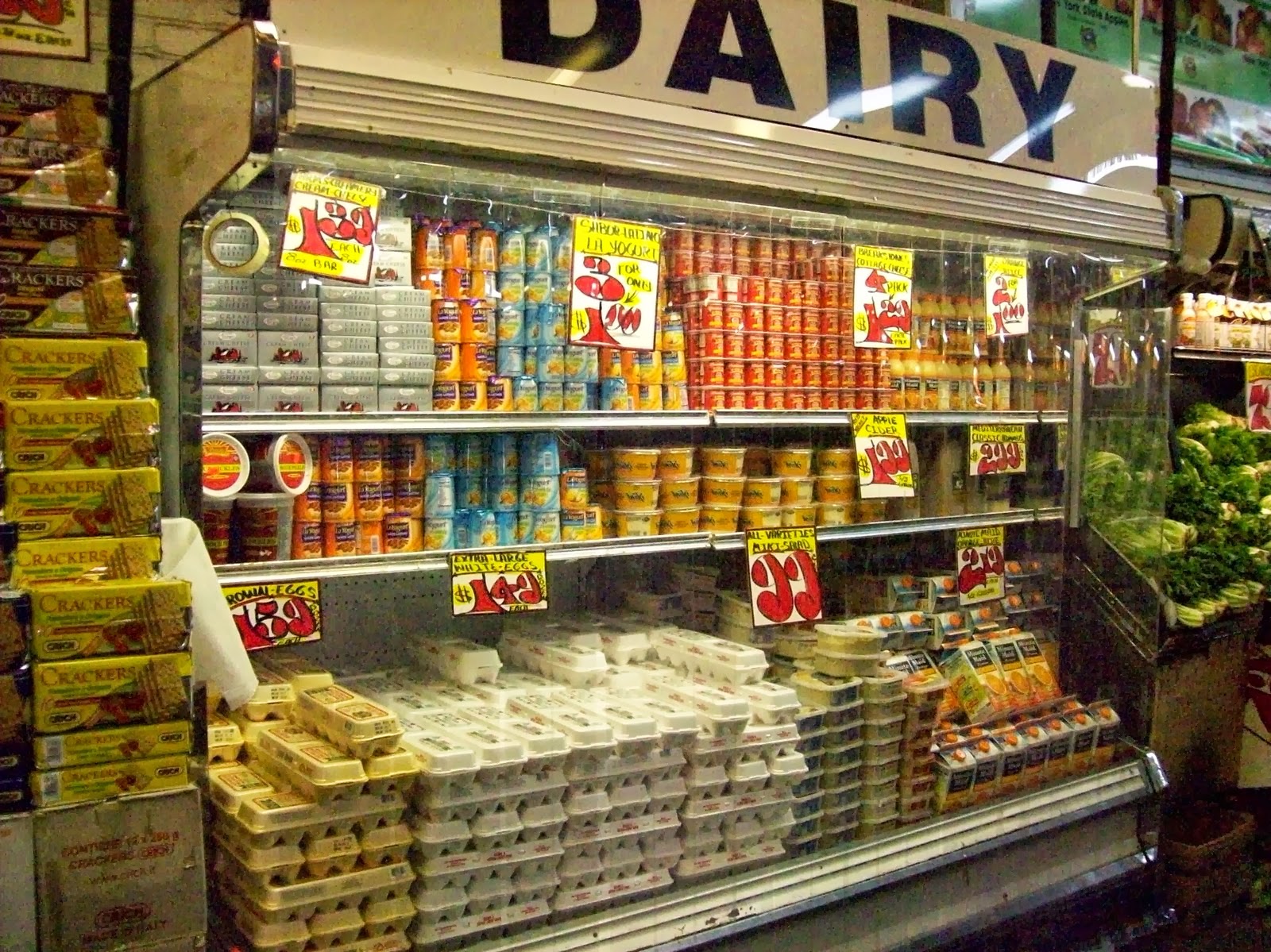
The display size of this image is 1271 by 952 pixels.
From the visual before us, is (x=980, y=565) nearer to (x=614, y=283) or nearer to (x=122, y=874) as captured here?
(x=614, y=283)

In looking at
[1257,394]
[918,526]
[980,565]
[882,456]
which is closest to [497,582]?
[882,456]

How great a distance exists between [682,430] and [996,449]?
45.4 inches

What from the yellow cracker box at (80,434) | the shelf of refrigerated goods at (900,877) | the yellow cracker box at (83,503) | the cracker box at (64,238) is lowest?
the shelf of refrigerated goods at (900,877)

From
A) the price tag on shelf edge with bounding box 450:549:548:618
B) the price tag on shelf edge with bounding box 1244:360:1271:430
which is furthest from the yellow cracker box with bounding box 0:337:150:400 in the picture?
the price tag on shelf edge with bounding box 1244:360:1271:430

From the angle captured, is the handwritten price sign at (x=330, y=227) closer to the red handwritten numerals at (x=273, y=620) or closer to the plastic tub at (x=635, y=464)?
the red handwritten numerals at (x=273, y=620)

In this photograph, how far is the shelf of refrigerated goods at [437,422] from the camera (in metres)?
2.42

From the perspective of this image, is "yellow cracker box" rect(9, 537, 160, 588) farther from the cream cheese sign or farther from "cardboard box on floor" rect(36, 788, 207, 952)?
the cream cheese sign

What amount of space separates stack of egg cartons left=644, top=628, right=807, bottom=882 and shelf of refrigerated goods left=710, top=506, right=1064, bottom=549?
307mm

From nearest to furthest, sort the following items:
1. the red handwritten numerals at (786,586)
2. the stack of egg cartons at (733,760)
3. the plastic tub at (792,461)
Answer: the stack of egg cartons at (733,760) → the red handwritten numerals at (786,586) → the plastic tub at (792,461)

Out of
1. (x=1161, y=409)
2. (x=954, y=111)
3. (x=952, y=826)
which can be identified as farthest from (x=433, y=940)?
(x=1161, y=409)

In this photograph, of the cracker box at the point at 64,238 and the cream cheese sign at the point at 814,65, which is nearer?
the cracker box at the point at 64,238

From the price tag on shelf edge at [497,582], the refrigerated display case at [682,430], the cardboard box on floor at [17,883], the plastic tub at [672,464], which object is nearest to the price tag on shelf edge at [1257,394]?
the refrigerated display case at [682,430]

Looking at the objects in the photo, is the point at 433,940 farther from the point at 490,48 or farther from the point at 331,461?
the point at 490,48

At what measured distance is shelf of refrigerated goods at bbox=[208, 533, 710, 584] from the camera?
2383mm
